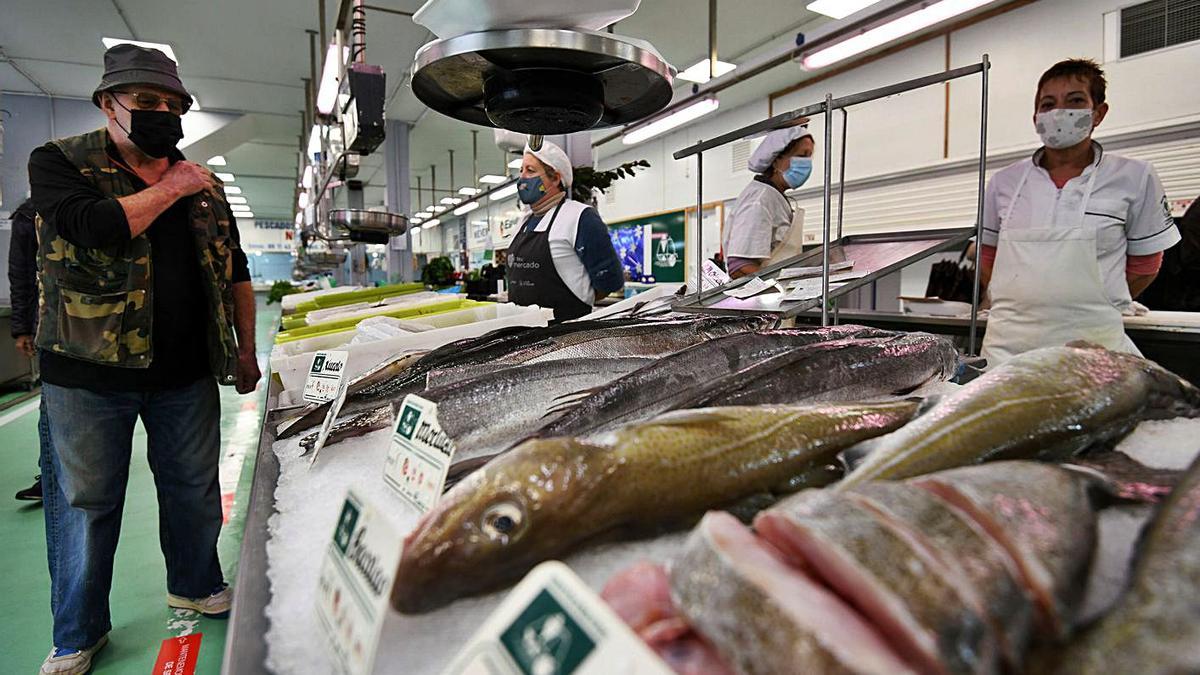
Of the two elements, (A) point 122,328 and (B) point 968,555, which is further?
(A) point 122,328

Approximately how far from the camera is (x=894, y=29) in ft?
16.4

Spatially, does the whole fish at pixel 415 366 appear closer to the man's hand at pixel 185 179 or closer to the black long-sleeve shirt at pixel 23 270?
the man's hand at pixel 185 179

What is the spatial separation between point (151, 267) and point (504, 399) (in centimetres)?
168

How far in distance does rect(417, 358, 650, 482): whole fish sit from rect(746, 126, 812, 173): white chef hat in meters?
2.93

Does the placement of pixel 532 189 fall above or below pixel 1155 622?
above

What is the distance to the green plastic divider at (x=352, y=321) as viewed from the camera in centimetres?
244

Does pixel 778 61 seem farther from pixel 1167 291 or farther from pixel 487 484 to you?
pixel 487 484

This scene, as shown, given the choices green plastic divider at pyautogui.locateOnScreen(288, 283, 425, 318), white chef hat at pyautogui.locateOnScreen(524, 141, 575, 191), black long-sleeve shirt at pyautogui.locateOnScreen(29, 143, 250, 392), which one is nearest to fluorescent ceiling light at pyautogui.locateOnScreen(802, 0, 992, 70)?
white chef hat at pyautogui.locateOnScreen(524, 141, 575, 191)

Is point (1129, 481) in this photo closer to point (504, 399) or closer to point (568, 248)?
point (504, 399)

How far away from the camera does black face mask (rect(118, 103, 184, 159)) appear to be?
6.93 ft

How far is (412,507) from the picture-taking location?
2.86 ft

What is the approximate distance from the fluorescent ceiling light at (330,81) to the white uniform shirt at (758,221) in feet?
8.43

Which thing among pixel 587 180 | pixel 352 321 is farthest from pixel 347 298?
pixel 587 180

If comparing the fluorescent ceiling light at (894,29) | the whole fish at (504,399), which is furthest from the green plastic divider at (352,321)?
the fluorescent ceiling light at (894,29)
